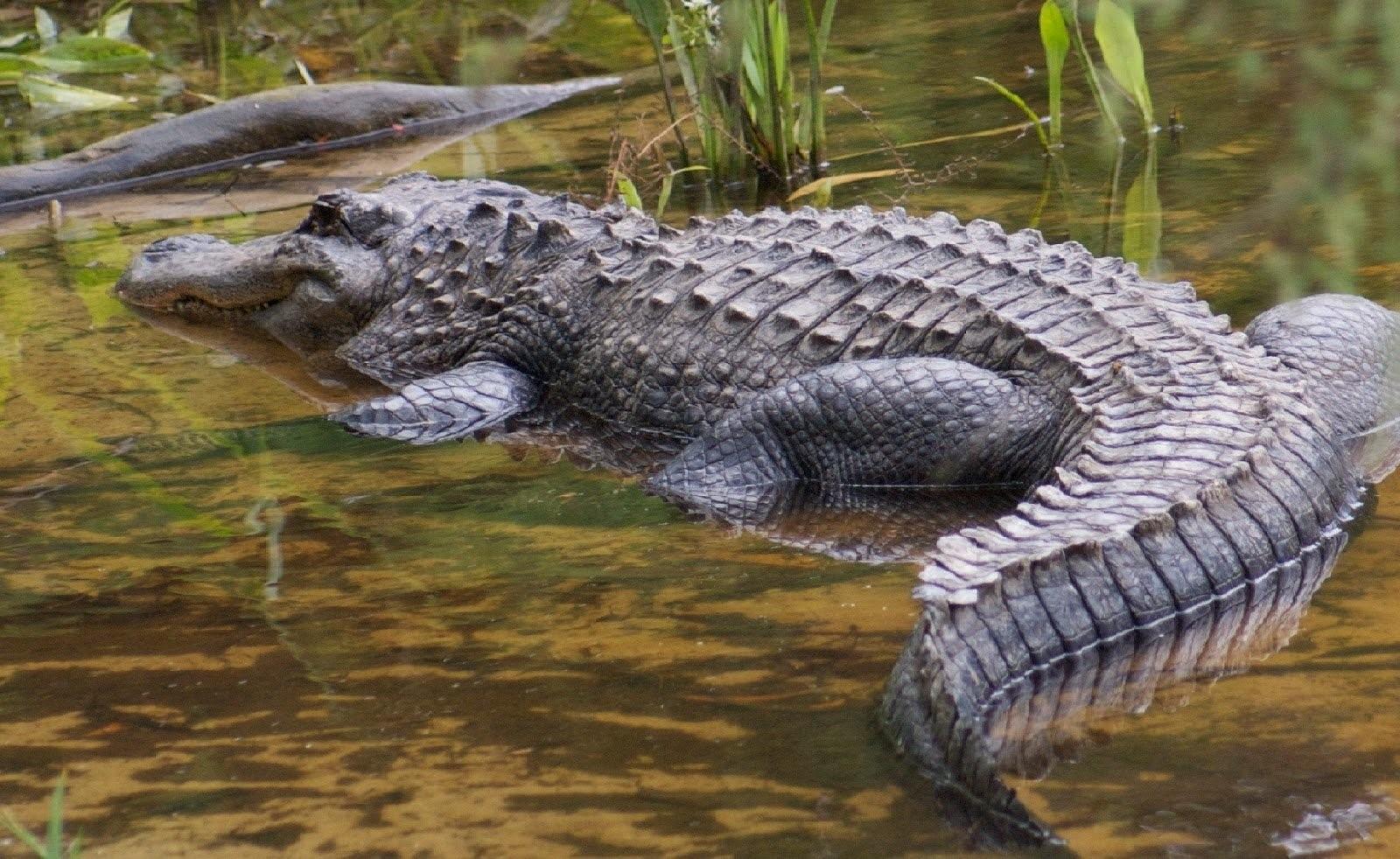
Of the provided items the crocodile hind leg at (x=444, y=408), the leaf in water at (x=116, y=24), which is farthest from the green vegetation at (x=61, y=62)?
the crocodile hind leg at (x=444, y=408)

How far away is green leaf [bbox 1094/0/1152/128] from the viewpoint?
6391 mm

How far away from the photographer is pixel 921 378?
3916 mm

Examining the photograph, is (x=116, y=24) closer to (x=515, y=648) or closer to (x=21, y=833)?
(x=515, y=648)

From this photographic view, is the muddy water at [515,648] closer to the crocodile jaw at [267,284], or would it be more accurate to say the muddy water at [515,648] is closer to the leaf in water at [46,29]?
the crocodile jaw at [267,284]

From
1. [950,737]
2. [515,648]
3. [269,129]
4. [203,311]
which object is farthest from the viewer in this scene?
[269,129]

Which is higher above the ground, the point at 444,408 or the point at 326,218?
the point at 326,218

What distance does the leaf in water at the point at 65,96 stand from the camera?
29.7 ft

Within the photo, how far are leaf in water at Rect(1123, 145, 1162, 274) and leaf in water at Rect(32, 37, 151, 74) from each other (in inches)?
245

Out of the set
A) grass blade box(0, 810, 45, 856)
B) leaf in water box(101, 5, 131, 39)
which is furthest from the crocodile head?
leaf in water box(101, 5, 131, 39)

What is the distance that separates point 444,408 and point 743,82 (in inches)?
97.4

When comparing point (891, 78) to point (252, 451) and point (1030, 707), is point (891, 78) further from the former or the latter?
point (1030, 707)

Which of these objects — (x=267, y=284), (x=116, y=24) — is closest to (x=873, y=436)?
(x=267, y=284)

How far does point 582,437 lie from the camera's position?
4.76 metres

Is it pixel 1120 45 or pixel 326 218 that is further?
pixel 1120 45
